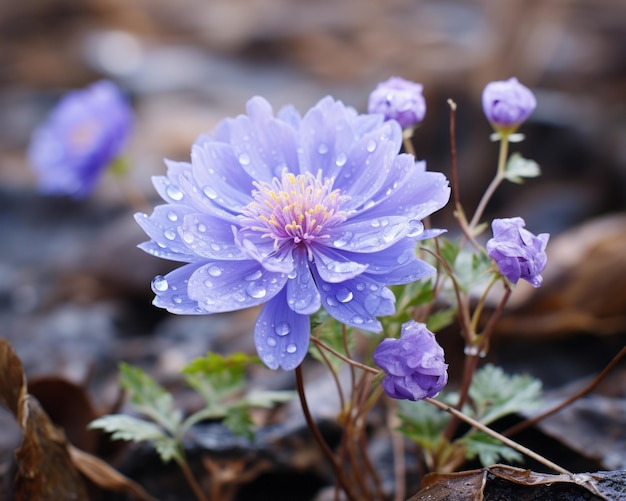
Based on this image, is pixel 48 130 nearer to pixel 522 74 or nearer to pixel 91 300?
pixel 91 300

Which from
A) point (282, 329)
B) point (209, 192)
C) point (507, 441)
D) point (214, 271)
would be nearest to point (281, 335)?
point (282, 329)

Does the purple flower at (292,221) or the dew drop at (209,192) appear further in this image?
the dew drop at (209,192)

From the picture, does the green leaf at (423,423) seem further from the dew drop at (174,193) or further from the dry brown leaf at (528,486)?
the dew drop at (174,193)

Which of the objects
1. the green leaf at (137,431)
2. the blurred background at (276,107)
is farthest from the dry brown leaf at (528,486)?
the blurred background at (276,107)

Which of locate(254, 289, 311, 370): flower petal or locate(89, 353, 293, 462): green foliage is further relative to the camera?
locate(89, 353, 293, 462): green foliage

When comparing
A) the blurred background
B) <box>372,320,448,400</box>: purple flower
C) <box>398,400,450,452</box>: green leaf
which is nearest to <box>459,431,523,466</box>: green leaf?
<box>398,400,450,452</box>: green leaf

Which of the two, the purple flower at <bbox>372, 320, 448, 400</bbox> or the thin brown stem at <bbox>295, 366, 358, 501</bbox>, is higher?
the purple flower at <bbox>372, 320, 448, 400</bbox>

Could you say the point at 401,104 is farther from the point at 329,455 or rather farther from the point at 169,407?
the point at 169,407

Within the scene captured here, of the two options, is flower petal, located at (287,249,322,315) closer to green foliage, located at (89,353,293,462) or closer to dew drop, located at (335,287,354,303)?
dew drop, located at (335,287,354,303)
